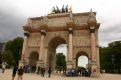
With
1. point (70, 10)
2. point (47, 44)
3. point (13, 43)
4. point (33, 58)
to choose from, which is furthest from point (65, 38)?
point (13, 43)

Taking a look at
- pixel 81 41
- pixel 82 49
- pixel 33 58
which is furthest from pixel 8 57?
pixel 82 49

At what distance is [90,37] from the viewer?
26.6 meters

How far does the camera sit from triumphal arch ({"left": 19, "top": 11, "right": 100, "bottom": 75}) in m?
26.1

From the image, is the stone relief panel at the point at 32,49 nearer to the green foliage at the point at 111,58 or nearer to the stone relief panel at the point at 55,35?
the stone relief panel at the point at 55,35

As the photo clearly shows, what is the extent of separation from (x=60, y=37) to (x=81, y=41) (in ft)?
12.7

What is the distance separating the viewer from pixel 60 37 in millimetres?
28484

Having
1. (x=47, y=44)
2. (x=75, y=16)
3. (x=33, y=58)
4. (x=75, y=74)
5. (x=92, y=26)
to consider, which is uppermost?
(x=75, y=16)

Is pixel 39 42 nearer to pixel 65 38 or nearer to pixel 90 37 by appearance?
pixel 65 38

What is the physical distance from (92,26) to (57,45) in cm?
922

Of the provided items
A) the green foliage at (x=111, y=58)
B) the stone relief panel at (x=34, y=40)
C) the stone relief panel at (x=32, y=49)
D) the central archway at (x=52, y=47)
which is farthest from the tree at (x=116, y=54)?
the stone relief panel at (x=32, y=49)

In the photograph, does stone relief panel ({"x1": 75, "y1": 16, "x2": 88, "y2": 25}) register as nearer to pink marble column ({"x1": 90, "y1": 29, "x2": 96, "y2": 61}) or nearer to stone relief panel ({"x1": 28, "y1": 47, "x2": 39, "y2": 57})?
pink marble column ({"x1": 90, "y1": 29, "x2": 96, "y2": 61})

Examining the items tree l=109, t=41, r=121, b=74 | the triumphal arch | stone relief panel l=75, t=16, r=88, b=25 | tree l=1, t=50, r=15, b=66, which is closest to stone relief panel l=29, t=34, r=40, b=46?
the triumphal arch

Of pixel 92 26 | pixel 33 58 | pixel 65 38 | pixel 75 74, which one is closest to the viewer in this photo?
pixel 75 74

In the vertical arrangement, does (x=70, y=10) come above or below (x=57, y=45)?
above
